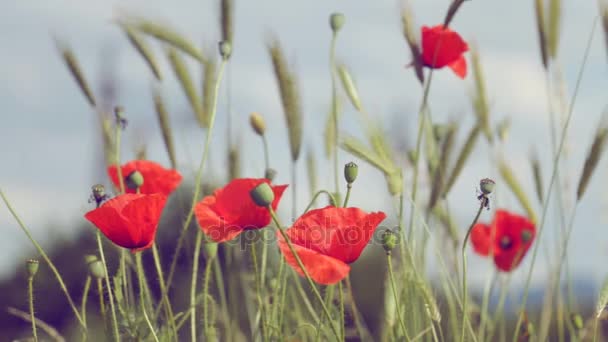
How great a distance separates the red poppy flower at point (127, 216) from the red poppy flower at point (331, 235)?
223 mm

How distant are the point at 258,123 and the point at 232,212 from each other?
440 millimetres

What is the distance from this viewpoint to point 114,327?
1198 millimetres

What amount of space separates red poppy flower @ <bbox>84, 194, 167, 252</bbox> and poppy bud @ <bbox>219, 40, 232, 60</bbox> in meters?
0.44

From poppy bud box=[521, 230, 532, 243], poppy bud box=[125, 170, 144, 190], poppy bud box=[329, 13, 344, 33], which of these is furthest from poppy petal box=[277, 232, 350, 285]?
poppy bud box=[521, 230, 532, 243]

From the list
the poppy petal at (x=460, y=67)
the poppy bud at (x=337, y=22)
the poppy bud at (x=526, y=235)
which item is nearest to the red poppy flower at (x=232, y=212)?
the poppy bud at (x=337, y=22)

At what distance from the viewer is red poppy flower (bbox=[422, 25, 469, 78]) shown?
158 centimetres

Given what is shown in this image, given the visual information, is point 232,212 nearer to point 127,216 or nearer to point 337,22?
point 127,216

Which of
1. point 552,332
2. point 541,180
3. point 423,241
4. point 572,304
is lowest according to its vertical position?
point 552,332

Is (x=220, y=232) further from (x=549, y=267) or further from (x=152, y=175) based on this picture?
(x=549, y=267)

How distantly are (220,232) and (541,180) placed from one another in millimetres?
886

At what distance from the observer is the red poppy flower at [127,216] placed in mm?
1151

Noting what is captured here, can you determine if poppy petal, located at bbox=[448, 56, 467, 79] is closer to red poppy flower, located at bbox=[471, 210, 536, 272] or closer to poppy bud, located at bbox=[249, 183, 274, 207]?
red poppy flower, located at bbox=[471, 210, 536, 272]

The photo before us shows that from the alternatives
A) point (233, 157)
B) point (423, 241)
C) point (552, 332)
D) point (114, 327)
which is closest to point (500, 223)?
point (423, 241)

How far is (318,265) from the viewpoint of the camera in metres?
1.03
